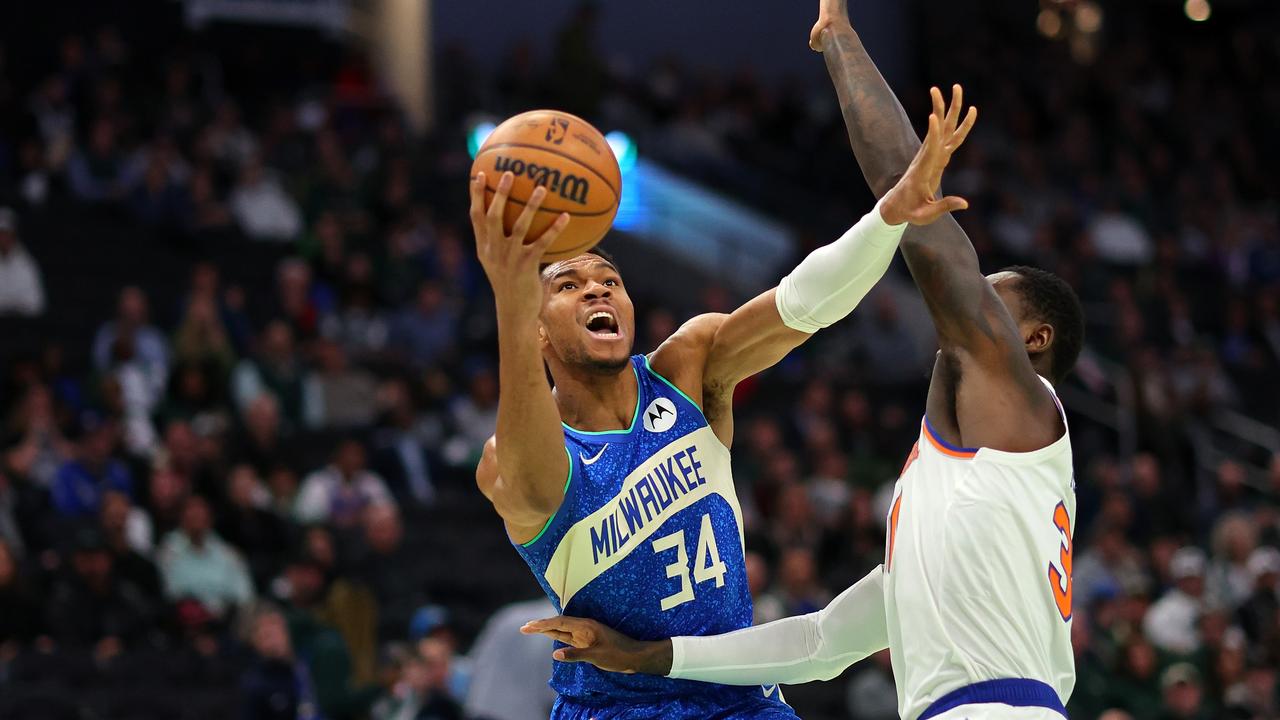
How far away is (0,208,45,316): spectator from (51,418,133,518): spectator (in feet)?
10.6

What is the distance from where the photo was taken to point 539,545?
196 inches

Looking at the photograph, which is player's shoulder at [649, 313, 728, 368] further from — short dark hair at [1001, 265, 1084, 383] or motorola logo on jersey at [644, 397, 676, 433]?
short dark hair at [1001, 265, 1084, 383]

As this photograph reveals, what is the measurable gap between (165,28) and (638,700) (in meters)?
19.8

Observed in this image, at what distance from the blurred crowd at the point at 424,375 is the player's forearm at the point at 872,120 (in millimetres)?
4872

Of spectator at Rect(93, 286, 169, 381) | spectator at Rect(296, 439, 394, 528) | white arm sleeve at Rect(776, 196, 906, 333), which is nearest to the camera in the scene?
white arm sleeve at Rect(776, 196, 906, 333)

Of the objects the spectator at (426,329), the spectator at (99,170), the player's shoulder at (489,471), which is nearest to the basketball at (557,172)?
the player's shoulder at (489,471)

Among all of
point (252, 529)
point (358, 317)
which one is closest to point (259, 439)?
point (252, 529)

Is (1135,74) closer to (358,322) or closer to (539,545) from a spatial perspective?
(358,322)

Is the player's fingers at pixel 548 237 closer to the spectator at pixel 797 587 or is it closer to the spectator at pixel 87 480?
the spectator at pixel 797 587

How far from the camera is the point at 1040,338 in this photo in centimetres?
467

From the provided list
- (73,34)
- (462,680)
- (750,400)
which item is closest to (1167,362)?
(750,400)

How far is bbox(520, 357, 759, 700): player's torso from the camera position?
16.3 feet

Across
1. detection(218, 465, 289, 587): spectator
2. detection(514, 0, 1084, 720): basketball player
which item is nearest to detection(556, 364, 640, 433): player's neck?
detection(514, 0, 1084, 720): basketball player

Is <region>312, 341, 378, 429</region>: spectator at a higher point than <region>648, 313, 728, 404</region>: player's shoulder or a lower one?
lower
